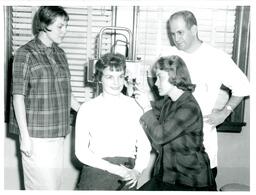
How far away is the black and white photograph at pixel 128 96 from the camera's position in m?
1.45

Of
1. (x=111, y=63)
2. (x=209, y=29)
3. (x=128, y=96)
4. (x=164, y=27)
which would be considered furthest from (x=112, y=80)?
(x=209, y=29)

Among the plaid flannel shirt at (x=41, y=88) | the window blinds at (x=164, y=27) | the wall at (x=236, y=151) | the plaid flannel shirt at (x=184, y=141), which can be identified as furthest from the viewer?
the wall at (x=236, y=151)

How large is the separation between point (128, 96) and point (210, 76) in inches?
19.6

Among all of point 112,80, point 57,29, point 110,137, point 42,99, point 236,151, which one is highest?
point 57,29

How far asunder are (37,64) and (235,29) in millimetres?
1265

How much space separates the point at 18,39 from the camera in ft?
6.66

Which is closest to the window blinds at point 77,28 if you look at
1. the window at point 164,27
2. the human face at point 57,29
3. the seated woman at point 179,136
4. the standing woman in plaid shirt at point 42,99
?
the window at point 164,27

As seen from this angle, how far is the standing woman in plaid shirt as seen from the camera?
A: 4.95 feet

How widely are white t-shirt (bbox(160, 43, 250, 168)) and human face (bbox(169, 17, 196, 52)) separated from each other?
59 mm

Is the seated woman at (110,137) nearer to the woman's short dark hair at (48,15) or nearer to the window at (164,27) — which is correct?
the woman's short dark hair at (48,15)

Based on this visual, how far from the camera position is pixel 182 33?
1707mm

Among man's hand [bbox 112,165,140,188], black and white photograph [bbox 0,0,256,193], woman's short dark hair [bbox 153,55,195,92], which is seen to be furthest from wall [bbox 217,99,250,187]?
man's hand [bbox 112,165,140,188]

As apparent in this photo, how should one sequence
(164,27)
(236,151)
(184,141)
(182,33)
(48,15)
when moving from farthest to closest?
(236,151), (164,27), (182,33), (48,15), (184,141)

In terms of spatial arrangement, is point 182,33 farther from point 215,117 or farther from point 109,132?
point 109,132
